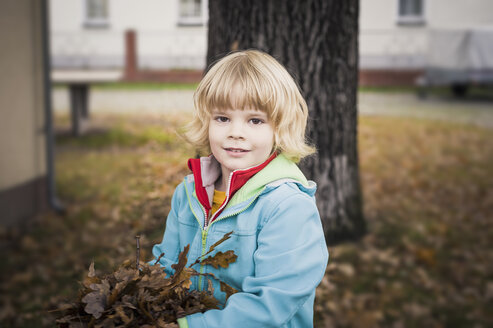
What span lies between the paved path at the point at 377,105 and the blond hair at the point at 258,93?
26.2 feet

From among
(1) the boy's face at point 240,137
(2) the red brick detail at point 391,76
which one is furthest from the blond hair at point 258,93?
(2) the red brick detail at point 391,76

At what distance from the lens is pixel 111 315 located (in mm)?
1553

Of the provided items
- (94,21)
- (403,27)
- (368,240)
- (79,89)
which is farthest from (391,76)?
(368,240)

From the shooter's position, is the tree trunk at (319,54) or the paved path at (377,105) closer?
the tree trunk at (319,54)

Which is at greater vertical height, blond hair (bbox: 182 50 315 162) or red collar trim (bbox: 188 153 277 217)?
blond hair (bbox: 182 50 315 162)

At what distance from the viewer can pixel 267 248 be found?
1705mm

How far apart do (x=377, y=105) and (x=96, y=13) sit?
12107 mm

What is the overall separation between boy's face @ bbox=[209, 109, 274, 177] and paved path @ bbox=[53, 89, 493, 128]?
315 inches

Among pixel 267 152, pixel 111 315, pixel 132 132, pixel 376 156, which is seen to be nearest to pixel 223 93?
pixel 267 152

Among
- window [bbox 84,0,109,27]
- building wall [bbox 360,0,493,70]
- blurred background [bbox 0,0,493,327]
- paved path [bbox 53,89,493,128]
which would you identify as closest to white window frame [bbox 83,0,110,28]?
window [bbox 84,0,109,27]

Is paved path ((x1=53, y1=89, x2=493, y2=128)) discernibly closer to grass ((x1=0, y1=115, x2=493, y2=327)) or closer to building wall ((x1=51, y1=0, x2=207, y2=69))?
building wall ((x1=51, y1=0, x2=207, y2=69))

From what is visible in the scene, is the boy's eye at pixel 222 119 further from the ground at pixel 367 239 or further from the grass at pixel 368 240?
the ground at pixel 367 239

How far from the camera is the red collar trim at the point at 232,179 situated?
1.83m

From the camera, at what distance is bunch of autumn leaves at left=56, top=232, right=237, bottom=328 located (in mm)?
1577
